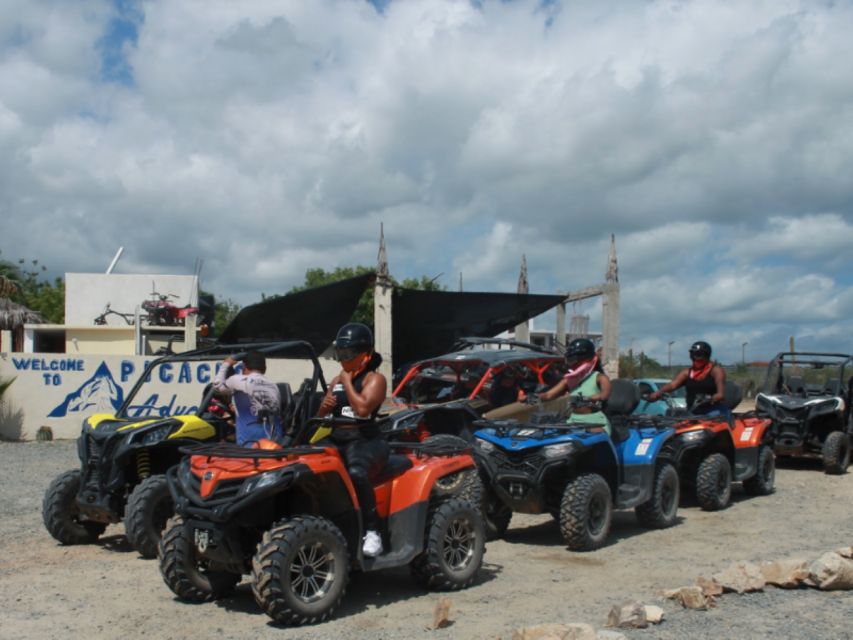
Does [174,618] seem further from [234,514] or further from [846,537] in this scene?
[846,537]

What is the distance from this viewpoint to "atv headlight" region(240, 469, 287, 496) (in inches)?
228

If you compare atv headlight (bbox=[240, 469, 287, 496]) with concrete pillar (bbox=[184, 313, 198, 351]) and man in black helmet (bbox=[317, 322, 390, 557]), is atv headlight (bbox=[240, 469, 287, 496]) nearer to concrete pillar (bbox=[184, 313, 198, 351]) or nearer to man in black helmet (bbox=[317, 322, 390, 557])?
man in black helmet (bbox=[317, 322, 390, 557])

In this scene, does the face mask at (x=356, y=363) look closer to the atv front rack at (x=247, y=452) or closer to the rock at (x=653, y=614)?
the atv front rack at (x=247, y=452)

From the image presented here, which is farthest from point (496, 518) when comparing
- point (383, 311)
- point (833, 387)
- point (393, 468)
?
point (383, 311)

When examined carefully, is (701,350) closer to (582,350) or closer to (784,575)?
(582,350)

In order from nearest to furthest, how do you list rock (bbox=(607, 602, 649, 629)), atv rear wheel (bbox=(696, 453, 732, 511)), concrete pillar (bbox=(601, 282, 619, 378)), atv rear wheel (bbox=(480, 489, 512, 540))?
rock (bbox=(607, 602, 649, 629)) < atv rear wheel (bbox=(480, 489, 512, 540)) < atv rear wheel (bbox=(696, 453, 732, 511)) < concrete pillar (bbox=(601, 282, 619, 378))

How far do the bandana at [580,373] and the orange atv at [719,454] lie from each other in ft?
3.74

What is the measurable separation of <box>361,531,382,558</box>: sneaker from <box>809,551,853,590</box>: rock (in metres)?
3.12

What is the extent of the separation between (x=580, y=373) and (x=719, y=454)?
2636 millimetres

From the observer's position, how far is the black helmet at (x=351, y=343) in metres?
6.56

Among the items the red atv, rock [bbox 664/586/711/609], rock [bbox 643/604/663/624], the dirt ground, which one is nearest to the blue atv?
the dirt ground

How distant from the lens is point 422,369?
1333 centimetres

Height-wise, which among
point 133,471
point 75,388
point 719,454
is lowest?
point 719,454

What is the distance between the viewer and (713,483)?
35.1ft
